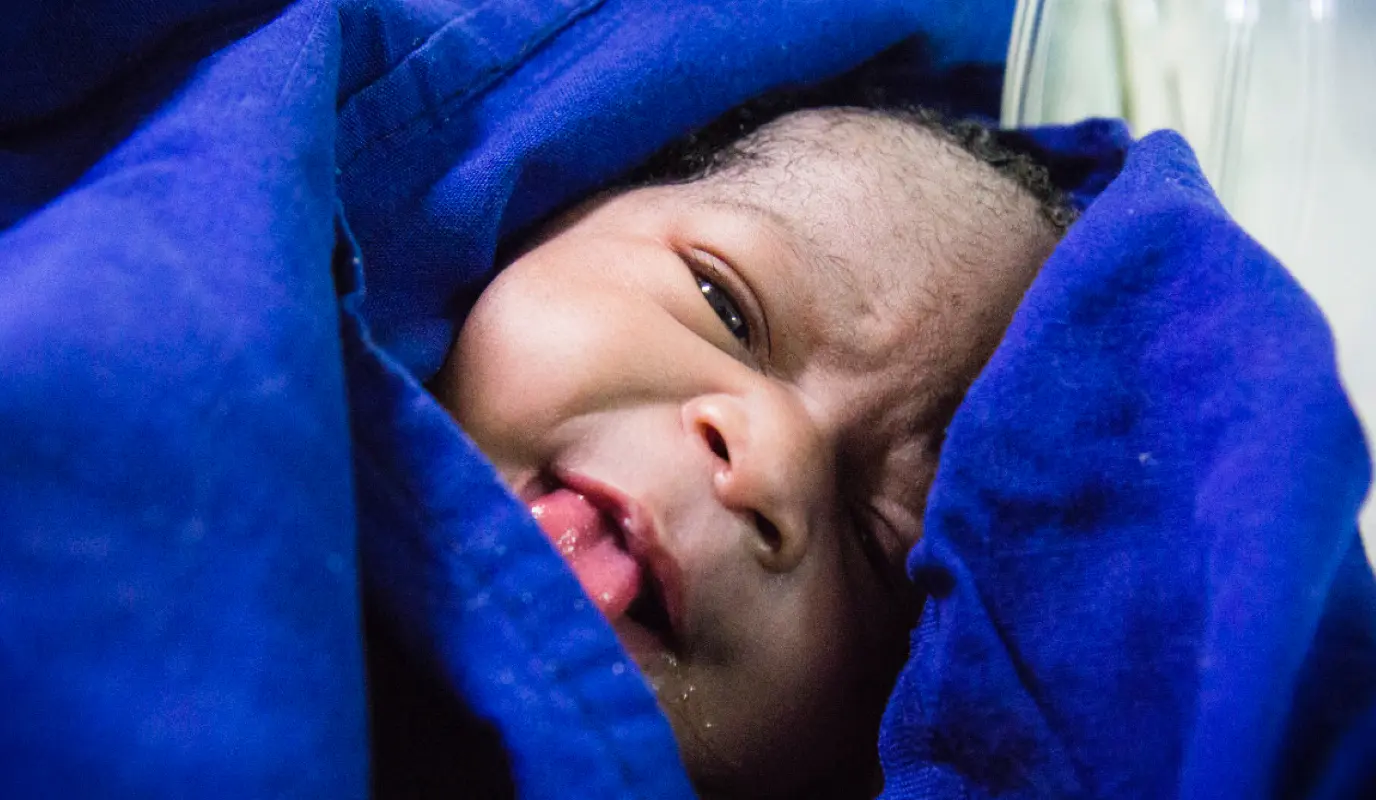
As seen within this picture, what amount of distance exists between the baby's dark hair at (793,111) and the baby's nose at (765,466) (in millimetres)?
205

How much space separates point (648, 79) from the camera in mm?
713

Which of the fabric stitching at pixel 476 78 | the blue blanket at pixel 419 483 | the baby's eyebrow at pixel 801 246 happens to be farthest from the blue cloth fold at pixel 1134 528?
the fabric stitching at pixel 476 78

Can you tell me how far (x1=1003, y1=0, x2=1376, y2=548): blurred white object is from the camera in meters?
0.99

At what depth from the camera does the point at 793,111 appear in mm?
787

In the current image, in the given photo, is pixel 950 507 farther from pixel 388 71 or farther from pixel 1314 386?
pixel 388 71

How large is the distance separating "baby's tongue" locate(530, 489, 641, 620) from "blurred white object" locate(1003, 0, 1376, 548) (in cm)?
66

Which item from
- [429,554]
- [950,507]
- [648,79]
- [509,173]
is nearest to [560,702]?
[429,554]

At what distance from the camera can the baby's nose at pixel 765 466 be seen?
54 cm

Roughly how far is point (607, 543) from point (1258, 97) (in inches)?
34.8

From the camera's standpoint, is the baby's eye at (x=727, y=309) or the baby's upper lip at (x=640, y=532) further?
the baby's eye at (x=727, y=309)

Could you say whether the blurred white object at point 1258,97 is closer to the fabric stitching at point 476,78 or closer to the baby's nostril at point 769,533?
the fabric stitching at point 476,78

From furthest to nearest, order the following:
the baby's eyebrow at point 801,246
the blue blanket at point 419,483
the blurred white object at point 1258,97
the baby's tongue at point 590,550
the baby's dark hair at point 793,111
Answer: the blurred white object at point 1258,97
the baby's dark hair at point 793,111
the baby's eyebrow at point 801,246
the baby's tongue at point 590,550
the blue blanket at point 419,483

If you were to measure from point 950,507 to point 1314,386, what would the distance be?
0.58ft

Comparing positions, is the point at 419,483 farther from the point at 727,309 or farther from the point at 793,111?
the point at 793,111
